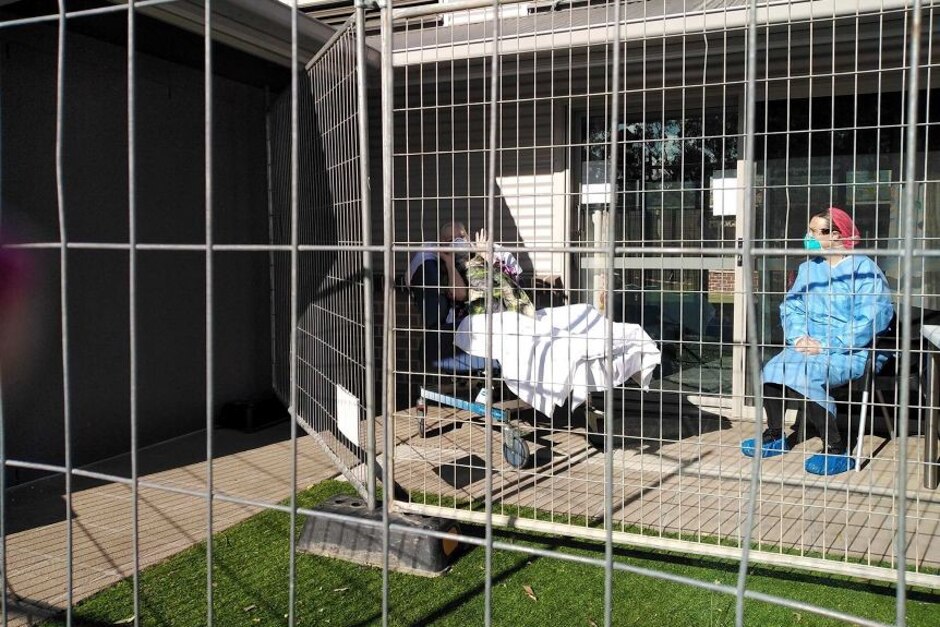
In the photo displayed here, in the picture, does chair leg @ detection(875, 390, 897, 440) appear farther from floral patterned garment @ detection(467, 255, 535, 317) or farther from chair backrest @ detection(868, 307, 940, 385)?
floral patterned garment @ detection(467, 255, 535, 317)

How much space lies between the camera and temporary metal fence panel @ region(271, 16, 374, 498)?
369 centimetres

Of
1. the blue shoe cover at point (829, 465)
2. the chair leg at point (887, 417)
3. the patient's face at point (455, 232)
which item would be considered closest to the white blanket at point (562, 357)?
the patient's face at point (455, 232)

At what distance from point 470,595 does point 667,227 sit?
3.28 m

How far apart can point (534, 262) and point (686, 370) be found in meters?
1.74

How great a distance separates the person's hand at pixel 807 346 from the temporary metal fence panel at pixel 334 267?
73.6 inches

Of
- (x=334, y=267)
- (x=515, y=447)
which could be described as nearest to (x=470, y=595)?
(x=515, y=447)

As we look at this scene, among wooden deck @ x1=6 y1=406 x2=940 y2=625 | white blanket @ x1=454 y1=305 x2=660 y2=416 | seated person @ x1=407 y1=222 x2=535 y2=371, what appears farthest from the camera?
seated person @ x1=407 y1=222 x2=535 y2=371

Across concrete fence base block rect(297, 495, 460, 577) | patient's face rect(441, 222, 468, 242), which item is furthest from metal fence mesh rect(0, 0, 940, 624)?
patient's face rect(441, 222, 468, 242)

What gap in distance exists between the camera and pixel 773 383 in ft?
15.4

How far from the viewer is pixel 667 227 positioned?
5.54 metres

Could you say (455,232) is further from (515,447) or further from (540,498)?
(540,498)

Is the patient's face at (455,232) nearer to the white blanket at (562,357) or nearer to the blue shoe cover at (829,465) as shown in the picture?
the white blanket at (562,357)

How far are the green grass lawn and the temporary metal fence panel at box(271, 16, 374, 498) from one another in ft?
1.97

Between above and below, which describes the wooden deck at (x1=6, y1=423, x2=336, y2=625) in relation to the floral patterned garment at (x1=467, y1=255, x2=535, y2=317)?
below
